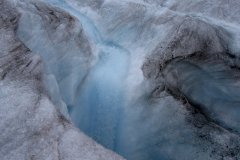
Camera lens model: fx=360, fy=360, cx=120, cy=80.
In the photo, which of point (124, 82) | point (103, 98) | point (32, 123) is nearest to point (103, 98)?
point (103, 98)

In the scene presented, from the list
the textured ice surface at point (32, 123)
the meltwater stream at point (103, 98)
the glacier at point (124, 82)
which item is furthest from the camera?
the meltwater stream at point (103, 98)

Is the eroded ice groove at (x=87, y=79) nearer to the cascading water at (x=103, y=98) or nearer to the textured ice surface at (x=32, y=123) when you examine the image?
the cascading water at (x=103, y=98)

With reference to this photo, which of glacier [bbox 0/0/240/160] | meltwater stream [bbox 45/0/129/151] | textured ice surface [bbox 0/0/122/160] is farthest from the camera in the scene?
meltwater stream [bbox 45/0/129/151]

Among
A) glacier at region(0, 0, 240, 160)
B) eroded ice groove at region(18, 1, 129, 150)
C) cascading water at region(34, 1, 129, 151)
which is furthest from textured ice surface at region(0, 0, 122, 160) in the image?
cascading water at region(34, 1, 129, 151)

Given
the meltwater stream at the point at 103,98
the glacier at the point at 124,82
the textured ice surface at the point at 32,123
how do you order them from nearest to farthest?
the textured ice surface at the point at 32,123
the glacier at the point at 124,82
the meltwater stream at the point at 103,98

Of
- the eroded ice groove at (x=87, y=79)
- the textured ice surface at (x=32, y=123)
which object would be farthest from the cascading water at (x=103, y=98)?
the textured ice surface at (x=32, y=123)

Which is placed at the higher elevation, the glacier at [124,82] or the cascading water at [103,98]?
the glacier at [124,82]

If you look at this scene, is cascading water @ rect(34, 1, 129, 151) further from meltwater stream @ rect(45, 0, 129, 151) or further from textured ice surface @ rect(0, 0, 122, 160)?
textured ice surface @ rect(0, 0, 122, 160)

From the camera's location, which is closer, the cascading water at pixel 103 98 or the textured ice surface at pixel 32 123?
the textured ice surface at pixel 32 123

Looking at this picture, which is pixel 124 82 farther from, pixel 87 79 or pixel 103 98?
pixel 87 79

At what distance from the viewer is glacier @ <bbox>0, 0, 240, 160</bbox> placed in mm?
4191

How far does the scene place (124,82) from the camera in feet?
20.7

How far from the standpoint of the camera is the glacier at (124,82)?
13.8 feet

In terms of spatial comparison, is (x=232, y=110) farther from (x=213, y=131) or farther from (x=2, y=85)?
(x=2, y=85)
